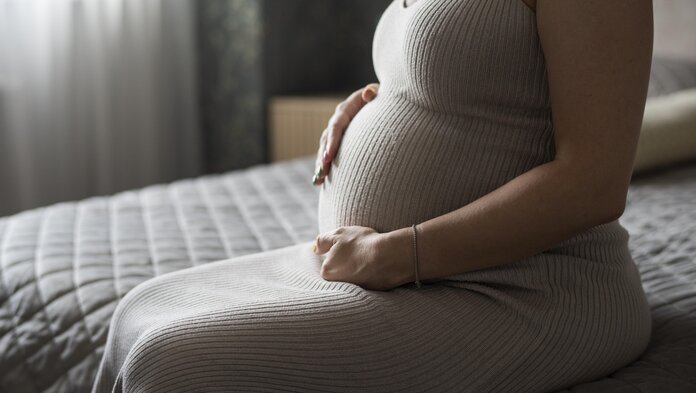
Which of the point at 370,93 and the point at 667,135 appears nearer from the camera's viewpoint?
the point at 370,93

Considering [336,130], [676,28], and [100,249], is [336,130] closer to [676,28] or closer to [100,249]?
[100,249]

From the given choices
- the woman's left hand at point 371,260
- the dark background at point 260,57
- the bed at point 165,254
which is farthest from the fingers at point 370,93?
the dark background at point 260,57

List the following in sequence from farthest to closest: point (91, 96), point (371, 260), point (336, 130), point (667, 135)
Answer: point (91, 96), point (667, 135), point (336, 130), point (371, 260)

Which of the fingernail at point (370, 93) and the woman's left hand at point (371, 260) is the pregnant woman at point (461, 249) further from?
the fingernail at point (370, 93)

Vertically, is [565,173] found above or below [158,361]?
above

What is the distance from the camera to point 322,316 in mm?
821

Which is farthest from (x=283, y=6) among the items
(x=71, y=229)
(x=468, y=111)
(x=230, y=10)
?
(x=468, y=111)

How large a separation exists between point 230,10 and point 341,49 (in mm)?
619

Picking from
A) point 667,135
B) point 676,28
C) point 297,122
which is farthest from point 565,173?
point 297,122

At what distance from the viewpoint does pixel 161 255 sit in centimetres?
146

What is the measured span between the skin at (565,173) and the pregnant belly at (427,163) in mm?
37

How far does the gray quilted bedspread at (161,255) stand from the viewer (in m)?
1.11

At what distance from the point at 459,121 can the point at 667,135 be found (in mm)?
1214

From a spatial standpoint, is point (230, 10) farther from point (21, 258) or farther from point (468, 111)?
point (468, 111)
